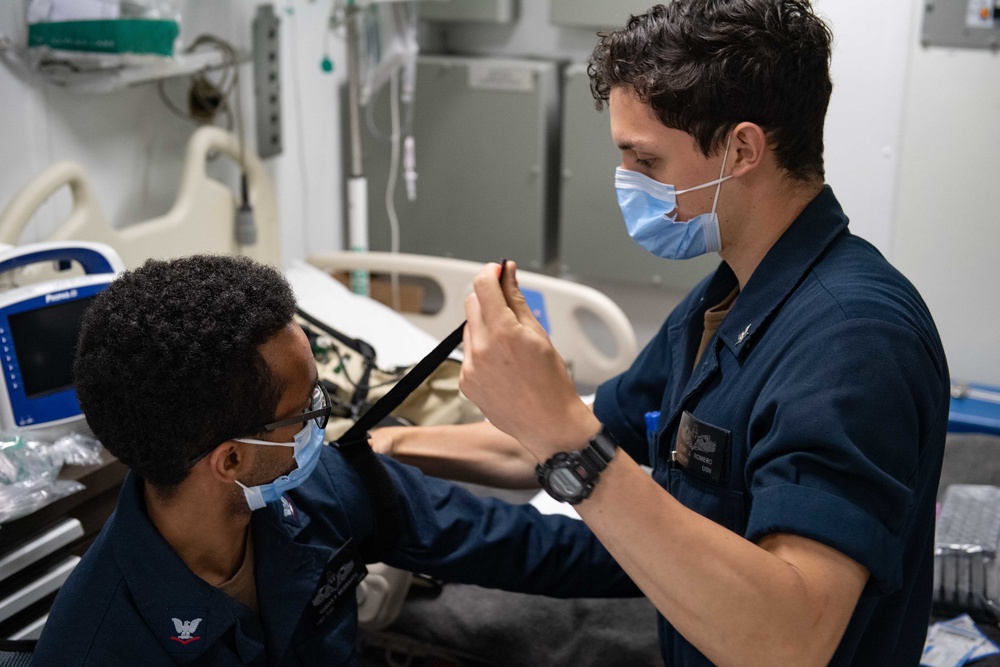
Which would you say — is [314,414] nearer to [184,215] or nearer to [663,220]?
[663,220]

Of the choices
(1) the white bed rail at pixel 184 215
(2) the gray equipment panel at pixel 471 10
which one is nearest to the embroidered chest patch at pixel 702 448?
(1) the white bed rail at pixel 184 215

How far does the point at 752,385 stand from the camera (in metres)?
1.23

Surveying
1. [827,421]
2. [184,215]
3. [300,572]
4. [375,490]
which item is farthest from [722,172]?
[184,215]

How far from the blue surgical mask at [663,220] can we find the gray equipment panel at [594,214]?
178 cm

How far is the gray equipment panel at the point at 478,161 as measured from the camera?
3301 mm

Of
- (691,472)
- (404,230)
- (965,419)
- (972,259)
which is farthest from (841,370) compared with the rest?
(404,230)

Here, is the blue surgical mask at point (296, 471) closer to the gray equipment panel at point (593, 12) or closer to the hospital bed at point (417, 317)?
the hospital bed at point (417, 317)

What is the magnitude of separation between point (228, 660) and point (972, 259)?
2590 mm

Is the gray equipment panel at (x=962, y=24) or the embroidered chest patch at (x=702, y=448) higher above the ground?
the gray equipment panel at (x=962, y=24)

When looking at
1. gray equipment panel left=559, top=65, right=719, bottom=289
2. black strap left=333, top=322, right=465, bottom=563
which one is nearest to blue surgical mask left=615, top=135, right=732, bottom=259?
black strap left=333, top=322, right=465, bottom=563

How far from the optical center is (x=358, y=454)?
1.47 m

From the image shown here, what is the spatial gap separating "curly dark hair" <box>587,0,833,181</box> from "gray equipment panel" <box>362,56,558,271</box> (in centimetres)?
197

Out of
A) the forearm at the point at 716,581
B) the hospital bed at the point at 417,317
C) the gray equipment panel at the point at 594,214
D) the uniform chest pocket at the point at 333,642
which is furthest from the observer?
the gray equipment panel at the point at 594,214

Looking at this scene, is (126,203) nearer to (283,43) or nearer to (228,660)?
(283,43)
